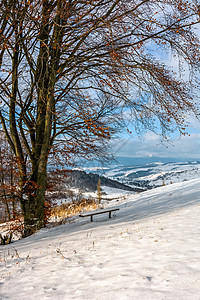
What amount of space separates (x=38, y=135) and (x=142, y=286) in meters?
7.74

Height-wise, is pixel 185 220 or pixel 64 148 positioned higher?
pixel 64 148

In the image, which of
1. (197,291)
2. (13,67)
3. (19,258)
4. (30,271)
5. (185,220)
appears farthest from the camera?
(13,67)

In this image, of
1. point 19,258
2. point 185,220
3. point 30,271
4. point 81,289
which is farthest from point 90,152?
point 81,289

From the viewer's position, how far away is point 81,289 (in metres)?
2.81

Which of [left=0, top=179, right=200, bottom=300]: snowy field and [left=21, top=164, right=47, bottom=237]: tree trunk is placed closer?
[left=0, top=179, right=200, bottom=300]: snowy field

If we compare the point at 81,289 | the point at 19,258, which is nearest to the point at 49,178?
the point at 19,258

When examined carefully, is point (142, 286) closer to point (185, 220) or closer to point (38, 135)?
point (185, 220)

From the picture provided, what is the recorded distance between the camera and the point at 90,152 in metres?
9.55

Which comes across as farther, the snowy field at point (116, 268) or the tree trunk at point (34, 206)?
the tree trunk at point (34, 206)

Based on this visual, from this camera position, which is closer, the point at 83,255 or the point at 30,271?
the point at 30,271

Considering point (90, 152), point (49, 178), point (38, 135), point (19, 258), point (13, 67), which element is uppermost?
point (13, 67)

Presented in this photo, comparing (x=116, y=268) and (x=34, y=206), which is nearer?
(x=116, y=268)

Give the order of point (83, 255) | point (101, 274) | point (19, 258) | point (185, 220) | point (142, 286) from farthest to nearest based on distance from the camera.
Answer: point (185, 220) < point (19, 258) < point (83, 255) < point (101, 274) < point (142, 286)

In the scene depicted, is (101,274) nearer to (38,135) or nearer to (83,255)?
(83,255)
